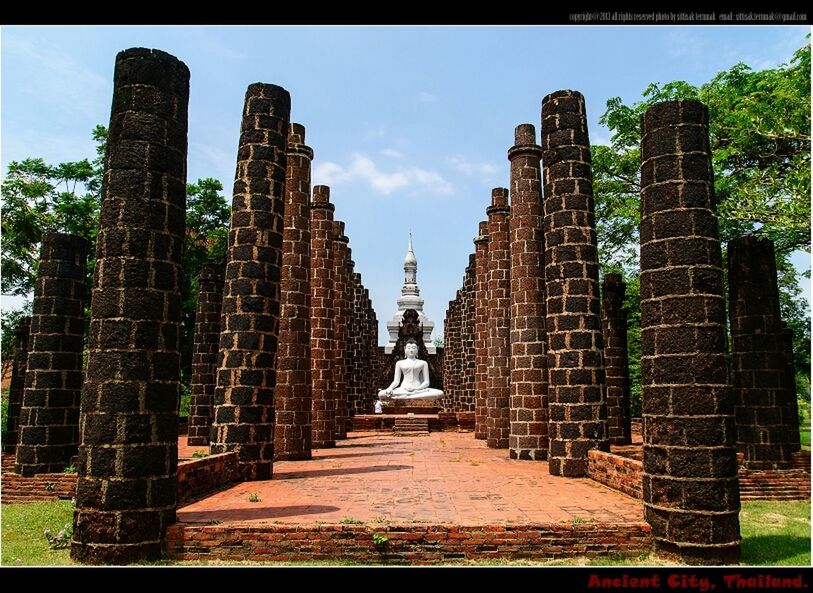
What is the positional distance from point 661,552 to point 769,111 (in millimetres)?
9493

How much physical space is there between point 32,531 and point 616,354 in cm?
1359

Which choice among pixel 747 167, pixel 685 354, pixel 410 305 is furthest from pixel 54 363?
pixel 410 305

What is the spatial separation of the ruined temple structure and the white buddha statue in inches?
261

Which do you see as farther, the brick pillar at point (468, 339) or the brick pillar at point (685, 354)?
the brick pillar at point (468, 339)

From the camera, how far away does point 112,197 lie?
756cm

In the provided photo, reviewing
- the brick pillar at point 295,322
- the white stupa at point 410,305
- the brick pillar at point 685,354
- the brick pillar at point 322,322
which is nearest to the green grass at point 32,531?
the brick pillar at point 295,322

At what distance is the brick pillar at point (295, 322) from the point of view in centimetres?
1455

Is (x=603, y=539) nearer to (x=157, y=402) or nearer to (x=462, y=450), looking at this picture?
(x=157, y=402)

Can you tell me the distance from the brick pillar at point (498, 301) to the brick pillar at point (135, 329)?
12.0 metres

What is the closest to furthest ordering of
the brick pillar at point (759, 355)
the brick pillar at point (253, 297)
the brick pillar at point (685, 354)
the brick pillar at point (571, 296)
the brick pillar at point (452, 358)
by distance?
1. the brick pillar at point (685, 354)
2. the brick pillar at point (253, 297)
3. the brick pillar at point (571, 296)
4. the brick pillar at point (759, 355)
5. the brick pillar at point (452, 358)

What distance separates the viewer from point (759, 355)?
498 inches

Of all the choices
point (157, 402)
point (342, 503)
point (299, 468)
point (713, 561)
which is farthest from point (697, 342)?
point (299, 468)

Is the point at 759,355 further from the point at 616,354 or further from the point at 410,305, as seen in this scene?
the point at 410,305

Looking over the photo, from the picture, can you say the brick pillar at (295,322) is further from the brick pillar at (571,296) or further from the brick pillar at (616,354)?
the brick pillar at (616,354)
